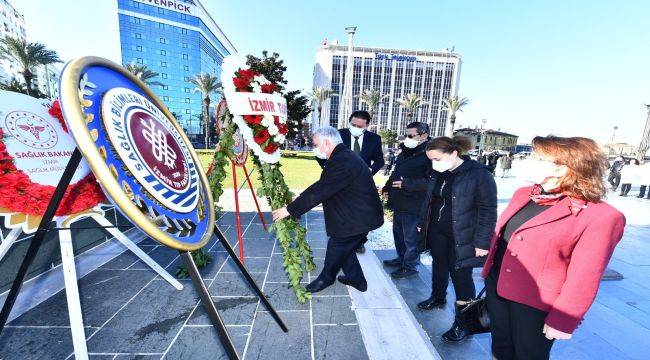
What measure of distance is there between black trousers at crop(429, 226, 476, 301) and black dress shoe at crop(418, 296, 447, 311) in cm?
4

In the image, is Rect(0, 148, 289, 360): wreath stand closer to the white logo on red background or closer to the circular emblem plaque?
the circular emblem plaque

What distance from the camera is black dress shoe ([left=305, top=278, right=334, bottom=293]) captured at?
3.11 meters

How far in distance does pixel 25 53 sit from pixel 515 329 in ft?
114

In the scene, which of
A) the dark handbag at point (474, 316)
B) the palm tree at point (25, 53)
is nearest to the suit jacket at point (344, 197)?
the dark handbag at point (474, 316)

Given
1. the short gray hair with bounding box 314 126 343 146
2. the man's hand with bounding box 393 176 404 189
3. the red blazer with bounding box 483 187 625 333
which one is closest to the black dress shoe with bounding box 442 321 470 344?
the red blazer with bounding box 483 187 625 333

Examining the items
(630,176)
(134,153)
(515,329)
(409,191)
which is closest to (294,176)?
(409,191)

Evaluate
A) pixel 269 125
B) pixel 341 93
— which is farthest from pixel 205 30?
pixel 269 125

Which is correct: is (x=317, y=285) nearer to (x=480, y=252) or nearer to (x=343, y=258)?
(x=343, y=258)

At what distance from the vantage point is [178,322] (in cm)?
250

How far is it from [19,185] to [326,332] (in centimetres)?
257

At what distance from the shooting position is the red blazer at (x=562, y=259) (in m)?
1.32

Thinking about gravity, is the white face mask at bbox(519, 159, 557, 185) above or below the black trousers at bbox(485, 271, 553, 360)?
above

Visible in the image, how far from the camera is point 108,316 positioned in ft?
8.39

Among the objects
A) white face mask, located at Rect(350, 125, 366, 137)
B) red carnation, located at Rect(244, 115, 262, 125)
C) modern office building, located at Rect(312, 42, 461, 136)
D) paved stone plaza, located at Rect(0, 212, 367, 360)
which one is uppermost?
modern office building, located at Rect(312, 42, 461, 136)
